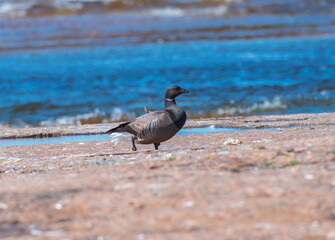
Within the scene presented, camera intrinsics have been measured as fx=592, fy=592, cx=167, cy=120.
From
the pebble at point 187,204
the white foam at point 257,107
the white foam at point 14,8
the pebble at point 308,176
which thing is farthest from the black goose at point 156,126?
the white foam at point 14,8

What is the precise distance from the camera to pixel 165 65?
1033 inches

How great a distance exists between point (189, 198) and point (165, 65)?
2088 centimetres

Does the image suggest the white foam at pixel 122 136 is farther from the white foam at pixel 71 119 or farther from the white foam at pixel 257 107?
the white foam at pixel 257 107

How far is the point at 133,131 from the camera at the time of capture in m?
10.7

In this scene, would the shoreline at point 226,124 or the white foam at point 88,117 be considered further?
the white foam at point 88,117

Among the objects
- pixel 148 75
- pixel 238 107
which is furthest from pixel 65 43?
pixel 238 107

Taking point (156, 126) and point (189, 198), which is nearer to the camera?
point (189, 198)

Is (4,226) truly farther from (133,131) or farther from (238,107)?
(238,107)

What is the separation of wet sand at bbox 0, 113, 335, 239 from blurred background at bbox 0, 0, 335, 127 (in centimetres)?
1011

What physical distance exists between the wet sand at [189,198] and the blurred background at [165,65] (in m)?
10.1

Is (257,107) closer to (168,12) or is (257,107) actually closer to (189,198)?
(189,198)

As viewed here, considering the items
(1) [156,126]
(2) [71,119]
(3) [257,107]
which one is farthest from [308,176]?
(2) [71,119]

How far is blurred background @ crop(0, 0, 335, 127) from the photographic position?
18.7 m

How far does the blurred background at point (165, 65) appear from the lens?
18703 millimetres
